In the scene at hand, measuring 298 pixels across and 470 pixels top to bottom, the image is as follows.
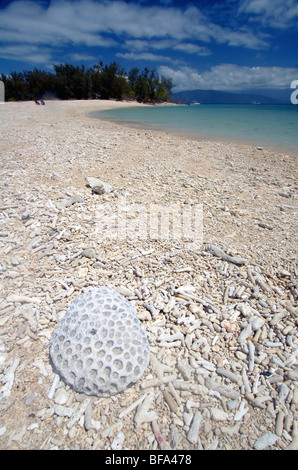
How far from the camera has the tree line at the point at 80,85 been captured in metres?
53.3

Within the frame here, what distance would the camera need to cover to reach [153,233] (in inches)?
146

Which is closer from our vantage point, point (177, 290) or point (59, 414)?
point (59, 414)

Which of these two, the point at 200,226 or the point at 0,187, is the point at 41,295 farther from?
the point at 0,187

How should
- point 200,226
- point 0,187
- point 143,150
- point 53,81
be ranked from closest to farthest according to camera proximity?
point 200,226, point 0,187, point 143,150, point 53,81

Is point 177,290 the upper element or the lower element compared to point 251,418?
upper

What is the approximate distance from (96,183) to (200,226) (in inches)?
87.7

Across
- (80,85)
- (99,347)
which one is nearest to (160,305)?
(99,347)

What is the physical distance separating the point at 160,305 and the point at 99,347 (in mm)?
881

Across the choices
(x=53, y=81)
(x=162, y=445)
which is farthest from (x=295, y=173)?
(x=53, y=81)

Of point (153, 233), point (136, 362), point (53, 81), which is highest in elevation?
point (53, 81)

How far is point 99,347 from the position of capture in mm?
1920

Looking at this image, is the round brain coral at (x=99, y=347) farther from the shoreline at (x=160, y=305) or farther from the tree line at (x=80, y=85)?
the tree line at (x=80, y=85)

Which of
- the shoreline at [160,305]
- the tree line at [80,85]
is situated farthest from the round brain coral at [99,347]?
the tree line at [80,85]

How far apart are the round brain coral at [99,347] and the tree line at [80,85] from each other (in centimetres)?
6202
